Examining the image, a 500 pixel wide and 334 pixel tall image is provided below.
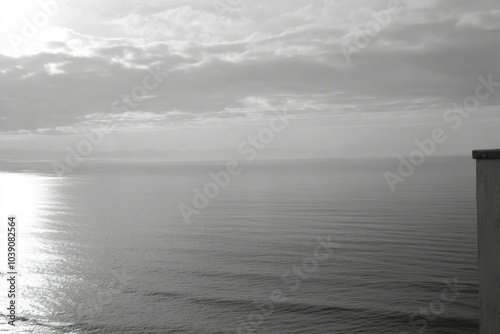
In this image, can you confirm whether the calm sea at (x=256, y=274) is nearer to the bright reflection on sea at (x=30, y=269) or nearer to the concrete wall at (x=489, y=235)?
the bright reflection on sea at (x=30, y=269)

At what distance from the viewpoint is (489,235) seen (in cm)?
577

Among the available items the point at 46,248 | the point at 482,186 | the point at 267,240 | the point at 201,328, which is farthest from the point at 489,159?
the point at 46,248

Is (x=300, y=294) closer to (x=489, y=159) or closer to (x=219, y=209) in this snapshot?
(x=489, y=159)

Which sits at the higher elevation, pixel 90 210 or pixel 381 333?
pixel 90 210

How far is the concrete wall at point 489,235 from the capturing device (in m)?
5.70

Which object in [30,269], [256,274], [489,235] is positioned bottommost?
[489,235]

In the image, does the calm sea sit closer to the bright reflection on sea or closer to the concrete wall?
the bright reflection on sea

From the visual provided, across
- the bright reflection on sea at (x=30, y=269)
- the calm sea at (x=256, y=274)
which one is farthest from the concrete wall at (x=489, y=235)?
the bright reflection on sea at (x=30, y=269)

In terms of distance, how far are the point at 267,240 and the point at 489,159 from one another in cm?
4462

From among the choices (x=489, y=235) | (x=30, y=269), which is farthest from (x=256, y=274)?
(x=489, y=235)

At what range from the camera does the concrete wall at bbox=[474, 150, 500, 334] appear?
5699mm

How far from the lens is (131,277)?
123ft

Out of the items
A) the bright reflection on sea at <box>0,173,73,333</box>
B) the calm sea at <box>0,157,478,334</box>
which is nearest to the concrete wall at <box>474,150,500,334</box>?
the calm sea at <box>0,157,478,334</box>

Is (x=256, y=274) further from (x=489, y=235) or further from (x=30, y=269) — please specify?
(x=489, y=235)
